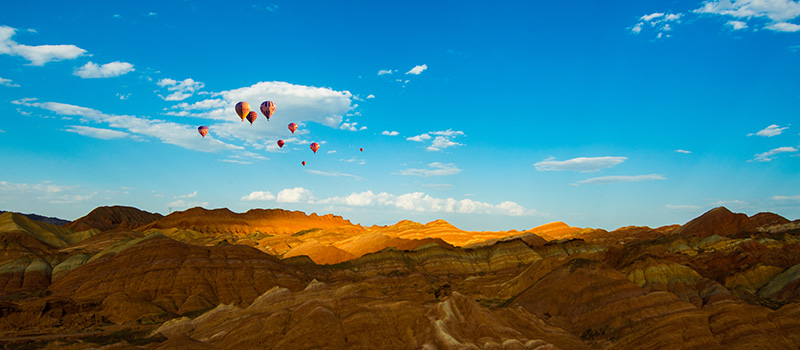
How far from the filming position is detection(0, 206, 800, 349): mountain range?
36.0 meters

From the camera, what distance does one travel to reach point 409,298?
61562 millimetres

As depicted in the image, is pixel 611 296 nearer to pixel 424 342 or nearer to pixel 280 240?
pixel 424 342

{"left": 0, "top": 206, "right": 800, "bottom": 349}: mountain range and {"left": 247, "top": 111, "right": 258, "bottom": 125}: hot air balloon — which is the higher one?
{"left": 247, "top": 111, "right": 258, "bottom": 125}: hot air balloon

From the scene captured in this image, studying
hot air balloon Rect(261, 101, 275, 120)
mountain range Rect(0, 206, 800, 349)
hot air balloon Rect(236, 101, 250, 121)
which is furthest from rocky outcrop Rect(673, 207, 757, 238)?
A: hot air balloon Rect(236, 101, 250, 121)

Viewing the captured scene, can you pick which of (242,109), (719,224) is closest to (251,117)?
(242,109)

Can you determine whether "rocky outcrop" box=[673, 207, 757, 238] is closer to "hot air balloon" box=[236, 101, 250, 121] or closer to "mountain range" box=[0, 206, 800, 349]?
"mountain range" box=[0, 206, 800, 349]

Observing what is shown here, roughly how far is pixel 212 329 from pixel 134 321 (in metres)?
22.2

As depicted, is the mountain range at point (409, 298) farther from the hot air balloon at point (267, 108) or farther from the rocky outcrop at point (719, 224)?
the hot air balloon at point (267, 108)

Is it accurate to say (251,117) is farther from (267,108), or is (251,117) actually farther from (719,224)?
(719,224)

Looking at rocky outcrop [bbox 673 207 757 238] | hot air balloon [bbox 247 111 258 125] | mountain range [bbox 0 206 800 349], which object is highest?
hot air balloon [bbox 247 111 258 125]

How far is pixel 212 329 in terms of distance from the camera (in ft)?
136

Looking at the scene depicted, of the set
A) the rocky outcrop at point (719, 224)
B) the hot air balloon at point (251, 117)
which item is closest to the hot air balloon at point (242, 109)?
the hot air balloon at point (251, 117)

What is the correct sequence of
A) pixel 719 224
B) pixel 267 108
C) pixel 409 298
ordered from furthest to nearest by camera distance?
pixel 719 224, pixel 267 108, pixel 409 298

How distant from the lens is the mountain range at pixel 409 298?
→ 118 ft
